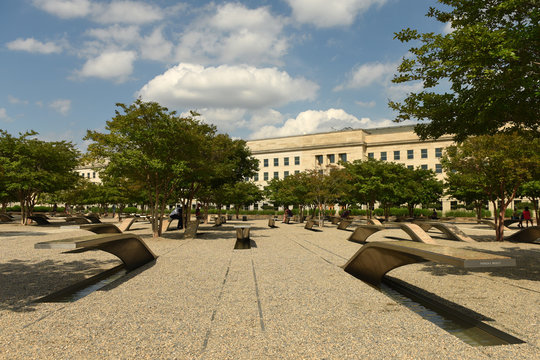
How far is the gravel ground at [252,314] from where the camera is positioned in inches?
157

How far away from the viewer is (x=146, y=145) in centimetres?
1664

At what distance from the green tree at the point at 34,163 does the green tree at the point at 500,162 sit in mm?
26330

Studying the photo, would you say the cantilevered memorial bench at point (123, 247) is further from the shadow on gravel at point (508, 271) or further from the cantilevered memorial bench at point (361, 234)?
the cantilevered memorial bench at point (361, 234)

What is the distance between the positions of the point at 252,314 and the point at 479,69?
6579 millimetres

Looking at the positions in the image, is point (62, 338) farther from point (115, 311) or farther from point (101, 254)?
point (101, 254)

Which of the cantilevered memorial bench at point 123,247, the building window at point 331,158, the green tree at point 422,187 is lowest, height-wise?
the cantilevered memorial bench at point 123,247

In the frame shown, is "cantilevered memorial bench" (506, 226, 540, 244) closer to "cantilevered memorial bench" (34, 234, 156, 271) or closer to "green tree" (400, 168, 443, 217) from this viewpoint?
"cantilevered memorial bench" (34, 234, 156, 271)

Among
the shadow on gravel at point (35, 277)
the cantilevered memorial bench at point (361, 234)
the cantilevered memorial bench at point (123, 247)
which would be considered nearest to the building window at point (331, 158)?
the cantilevered memorial bench at point (361, 234)

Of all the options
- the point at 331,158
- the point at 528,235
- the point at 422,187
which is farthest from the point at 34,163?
the point at 331,158

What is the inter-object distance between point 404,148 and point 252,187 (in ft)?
115

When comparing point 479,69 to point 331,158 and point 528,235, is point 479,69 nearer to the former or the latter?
point 528,235

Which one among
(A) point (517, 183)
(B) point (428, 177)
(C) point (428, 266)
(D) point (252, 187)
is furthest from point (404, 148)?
(C) point (428, 266)

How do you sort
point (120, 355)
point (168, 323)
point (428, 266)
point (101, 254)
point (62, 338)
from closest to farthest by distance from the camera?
point (120, 355) → point (62, 338) → point (168, 323) → point (428, 266) → point (101, 254)

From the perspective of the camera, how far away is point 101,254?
12.0 metres
